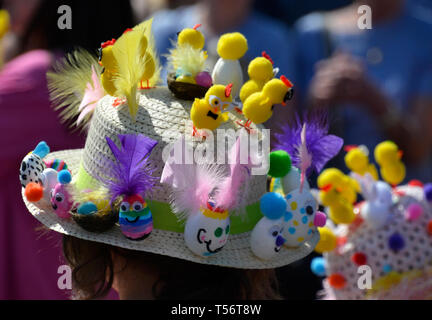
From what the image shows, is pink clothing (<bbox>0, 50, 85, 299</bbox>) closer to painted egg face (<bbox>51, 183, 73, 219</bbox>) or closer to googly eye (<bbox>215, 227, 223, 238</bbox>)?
painted egg face (<bbox>51, 183, 73, 219</bbox>)

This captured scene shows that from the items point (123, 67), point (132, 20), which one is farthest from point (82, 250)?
point (132, 20)

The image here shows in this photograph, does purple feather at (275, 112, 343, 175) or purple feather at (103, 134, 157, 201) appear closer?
purple feather at (103, 134, 157, 201)

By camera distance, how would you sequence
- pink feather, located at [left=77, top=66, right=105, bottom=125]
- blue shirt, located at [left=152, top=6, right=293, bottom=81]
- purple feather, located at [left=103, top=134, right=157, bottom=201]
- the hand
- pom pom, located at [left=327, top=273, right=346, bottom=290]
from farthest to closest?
blue shirt, located at [left=152, top=6, right=293, bottom=81], the hand, pom pom, located at [left=327, top=273, right=346, bottom=290], pink feather, located at [left=77, top=66, right=105, bottom=125], purple feather, located at [left=103, top=134, right=157, bottom=201]

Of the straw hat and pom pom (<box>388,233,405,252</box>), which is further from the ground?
the straw hat

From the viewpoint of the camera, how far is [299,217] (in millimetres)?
1975

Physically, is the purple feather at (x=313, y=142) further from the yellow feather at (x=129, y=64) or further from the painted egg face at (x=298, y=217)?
the yellow feather at (x=129, y=64)

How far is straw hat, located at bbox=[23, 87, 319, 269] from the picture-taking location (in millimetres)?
1847

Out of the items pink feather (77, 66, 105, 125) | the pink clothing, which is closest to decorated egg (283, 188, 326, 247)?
pink feather (77, 66, 105, 125)

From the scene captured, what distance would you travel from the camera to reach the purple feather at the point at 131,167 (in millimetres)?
1774

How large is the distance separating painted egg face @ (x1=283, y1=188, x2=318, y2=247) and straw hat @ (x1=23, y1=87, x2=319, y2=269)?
2.2 inches

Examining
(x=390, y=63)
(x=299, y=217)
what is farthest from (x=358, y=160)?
(x=390, y=63)

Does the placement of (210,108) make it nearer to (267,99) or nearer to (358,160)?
(267,99)

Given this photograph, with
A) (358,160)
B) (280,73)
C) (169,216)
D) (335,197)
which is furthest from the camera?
(280,73)

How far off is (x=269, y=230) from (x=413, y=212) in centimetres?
70
